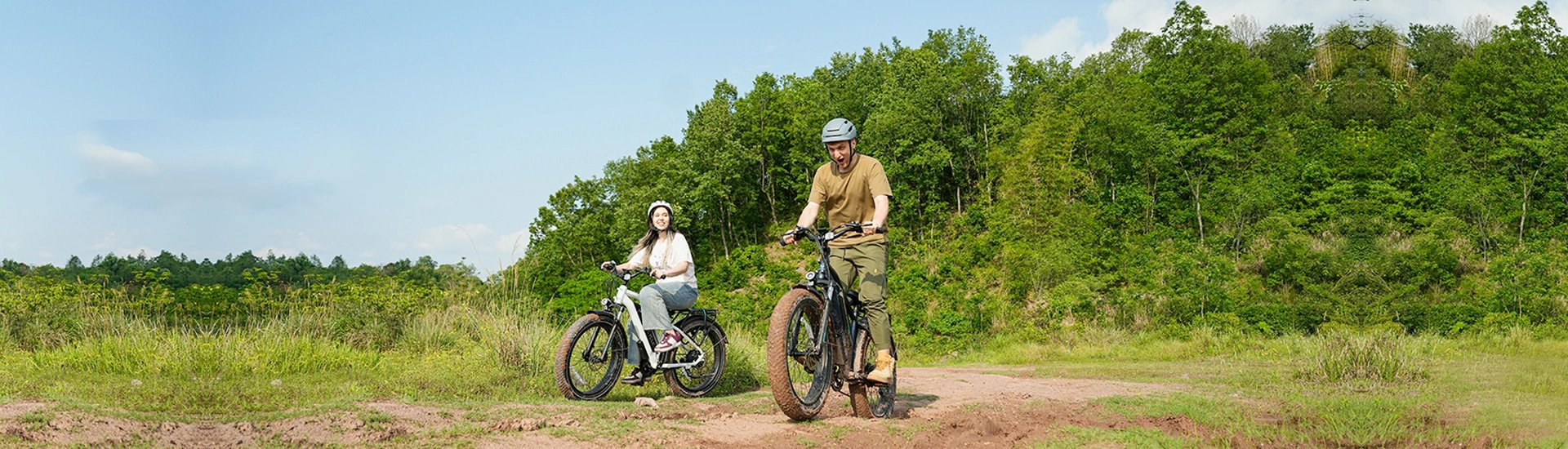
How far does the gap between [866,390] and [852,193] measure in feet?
4.65

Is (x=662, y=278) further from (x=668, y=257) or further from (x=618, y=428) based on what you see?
(x=618, y=428)

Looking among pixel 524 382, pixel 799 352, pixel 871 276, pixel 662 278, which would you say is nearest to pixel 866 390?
pixel 799 352

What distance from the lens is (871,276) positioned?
23.5 feet

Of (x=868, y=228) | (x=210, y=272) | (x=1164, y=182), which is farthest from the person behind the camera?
(x=1164, y=182)

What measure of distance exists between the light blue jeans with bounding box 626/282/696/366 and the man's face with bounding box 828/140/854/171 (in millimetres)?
2028

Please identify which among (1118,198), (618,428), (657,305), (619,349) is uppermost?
(1118,198)

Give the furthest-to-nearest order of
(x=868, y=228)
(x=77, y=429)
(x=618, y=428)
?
(x=868, y=228)
(x=618, y=428)
(x=77, y=429)

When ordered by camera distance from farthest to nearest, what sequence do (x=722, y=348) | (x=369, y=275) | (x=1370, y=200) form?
(x=1370, y=200)
(x=369, y=275)
(x=722, y=348)

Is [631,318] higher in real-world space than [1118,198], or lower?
lower

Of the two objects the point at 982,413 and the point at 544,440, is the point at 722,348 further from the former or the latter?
the point at 544,440

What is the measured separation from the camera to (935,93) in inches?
1852

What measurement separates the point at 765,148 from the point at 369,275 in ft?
120

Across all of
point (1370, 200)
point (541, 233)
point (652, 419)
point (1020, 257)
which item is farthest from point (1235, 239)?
point (541, 233)

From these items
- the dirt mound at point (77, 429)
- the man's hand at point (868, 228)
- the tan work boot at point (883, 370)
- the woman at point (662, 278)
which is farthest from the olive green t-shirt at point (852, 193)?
the dirt mound at point (77, 429)
